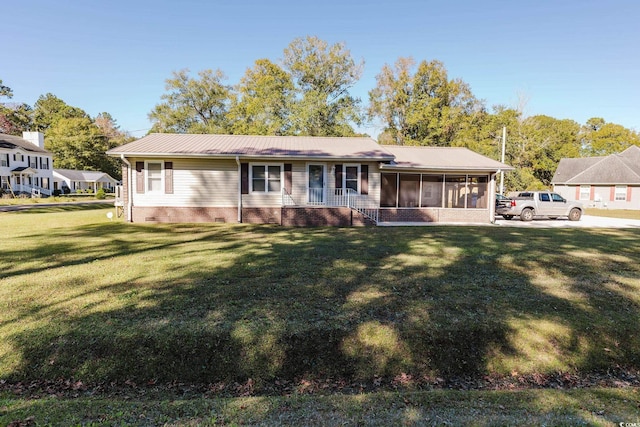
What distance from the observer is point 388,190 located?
18.5 meters

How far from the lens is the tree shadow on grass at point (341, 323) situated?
13.0ft

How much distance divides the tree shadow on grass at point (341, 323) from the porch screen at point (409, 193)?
10978 millimetres

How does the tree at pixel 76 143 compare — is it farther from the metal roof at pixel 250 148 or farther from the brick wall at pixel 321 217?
the brick wall at pixel 321 217

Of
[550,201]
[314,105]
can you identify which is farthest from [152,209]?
[550,201]

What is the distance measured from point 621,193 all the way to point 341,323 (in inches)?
1536

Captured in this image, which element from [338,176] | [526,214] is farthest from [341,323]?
[526,214]

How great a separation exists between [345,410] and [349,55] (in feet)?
113

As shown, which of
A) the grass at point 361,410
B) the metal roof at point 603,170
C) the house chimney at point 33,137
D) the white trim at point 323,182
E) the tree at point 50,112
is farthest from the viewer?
the tree at point 50,112

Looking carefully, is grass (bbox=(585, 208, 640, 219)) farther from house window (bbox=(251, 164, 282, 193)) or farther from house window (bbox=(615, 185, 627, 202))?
house window (bbox=(251, 164, 282, 193))

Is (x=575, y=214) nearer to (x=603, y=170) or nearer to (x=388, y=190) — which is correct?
(x=388, y=190)

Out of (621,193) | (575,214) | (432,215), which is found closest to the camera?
(432,215)

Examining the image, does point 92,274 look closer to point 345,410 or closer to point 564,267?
point 345,410

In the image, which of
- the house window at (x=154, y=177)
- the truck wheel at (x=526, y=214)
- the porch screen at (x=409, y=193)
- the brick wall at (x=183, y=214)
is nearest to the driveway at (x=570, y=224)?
the truck wheel at (x=526, y=214)

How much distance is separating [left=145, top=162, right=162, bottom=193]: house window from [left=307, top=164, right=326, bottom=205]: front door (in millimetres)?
6494
